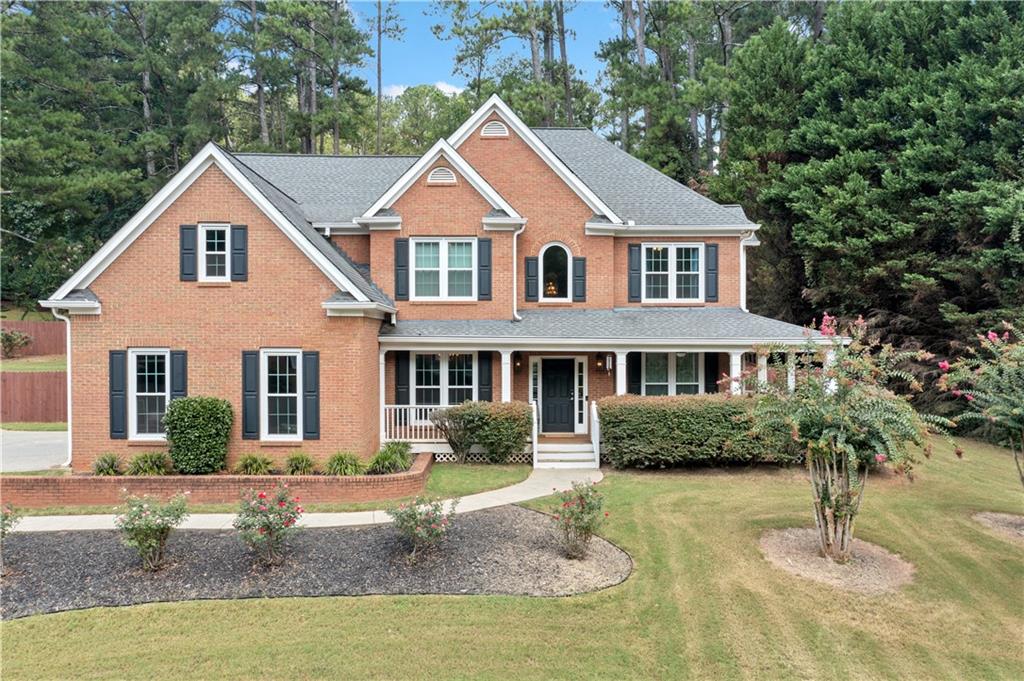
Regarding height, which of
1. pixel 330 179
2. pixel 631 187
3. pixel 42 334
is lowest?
pixel 42 334

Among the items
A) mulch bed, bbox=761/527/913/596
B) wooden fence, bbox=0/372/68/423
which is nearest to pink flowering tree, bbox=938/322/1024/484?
mulch bed, bbox=761/527/913/596

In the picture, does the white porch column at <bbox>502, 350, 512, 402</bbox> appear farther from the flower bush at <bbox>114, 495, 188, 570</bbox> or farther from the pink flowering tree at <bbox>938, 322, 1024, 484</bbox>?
the pink flowering tree at <bbox>938, 322, 1024, 484</bbox>

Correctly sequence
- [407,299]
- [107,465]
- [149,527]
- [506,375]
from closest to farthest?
[149,527] → [107,465] → [506,375] → [407,299]

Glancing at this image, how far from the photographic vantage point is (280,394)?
12.6m

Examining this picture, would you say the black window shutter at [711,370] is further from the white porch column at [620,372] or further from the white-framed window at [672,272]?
the white porch column at [620,372]

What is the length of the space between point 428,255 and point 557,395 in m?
5.45

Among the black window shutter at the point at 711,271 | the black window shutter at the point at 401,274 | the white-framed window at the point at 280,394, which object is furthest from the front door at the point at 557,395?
the white-framed window at the point at 280,394

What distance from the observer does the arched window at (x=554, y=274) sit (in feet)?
54.6

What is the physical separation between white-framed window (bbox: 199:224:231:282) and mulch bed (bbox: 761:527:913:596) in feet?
39.9

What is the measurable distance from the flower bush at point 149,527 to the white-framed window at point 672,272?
13209 millimetres

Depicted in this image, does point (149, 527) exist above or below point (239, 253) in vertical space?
below

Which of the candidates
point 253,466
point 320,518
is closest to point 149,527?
point 320,518

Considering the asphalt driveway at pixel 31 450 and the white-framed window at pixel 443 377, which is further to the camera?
the white-framed window at pixel 443 377

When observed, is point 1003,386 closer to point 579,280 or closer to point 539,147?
point 579,280
